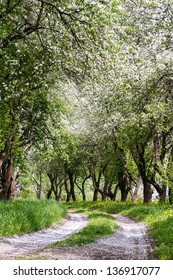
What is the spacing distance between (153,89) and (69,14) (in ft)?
15.4

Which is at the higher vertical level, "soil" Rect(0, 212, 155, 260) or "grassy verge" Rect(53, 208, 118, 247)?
"grassy verge" Rect(53, 208, 118, 247)

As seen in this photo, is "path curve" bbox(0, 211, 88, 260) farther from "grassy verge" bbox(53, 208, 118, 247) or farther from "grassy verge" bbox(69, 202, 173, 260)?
"grassy verge" bbox(69, 202, 173, 260)

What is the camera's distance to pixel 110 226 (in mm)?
16609

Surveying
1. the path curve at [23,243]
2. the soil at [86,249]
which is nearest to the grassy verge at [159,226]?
the soil at [86,249]

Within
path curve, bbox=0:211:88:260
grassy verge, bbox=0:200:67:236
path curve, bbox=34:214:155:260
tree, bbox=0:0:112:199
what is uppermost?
tree, bbox=0:0:112:199

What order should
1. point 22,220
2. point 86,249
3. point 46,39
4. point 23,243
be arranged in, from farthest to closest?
point 22,220 < point 46,39 < point 23,243 < point 86,249

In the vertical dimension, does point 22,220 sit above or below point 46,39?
below

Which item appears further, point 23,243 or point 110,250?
point 23,243

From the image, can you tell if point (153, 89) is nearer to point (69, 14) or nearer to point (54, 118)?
point (69, 14)

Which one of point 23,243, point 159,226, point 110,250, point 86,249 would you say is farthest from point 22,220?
point 159,226

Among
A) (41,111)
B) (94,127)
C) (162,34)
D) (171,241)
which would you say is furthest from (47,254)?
(94,127)

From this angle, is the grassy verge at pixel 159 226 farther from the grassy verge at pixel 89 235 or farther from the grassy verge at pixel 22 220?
the grassy verge at pixel 22 220

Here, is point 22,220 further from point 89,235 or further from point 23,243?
Answer: point 89,235

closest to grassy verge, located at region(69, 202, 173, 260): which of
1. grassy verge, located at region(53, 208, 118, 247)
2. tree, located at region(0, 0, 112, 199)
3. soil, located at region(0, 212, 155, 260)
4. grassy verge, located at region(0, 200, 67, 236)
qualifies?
soil, located at region(0, 212, 155, 260)
